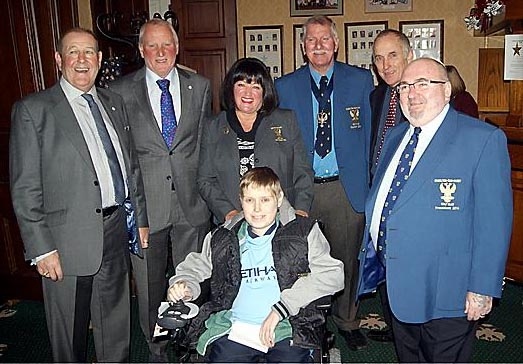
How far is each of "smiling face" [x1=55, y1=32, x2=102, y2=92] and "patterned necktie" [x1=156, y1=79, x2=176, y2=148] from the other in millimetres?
479

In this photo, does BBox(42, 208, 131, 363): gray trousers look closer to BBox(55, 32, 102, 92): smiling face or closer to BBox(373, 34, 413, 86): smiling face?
BBox(55, 32, 102, 92): smiling face

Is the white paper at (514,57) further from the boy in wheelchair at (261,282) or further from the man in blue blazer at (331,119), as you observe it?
the boy in wheelchair at (261,282)

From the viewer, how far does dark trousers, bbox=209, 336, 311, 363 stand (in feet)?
7.11

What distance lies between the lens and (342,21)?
521 cm

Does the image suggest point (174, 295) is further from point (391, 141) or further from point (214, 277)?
point (391, 141)

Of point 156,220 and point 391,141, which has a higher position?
point 391,141

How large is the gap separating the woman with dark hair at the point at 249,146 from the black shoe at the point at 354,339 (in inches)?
34.4

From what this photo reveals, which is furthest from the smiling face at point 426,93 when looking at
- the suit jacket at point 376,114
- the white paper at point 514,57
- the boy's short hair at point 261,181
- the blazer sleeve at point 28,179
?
the white paper at point 514,57

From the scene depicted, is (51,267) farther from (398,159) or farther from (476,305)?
(476,305)

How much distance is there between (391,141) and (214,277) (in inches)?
36.3

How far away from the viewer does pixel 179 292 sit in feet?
7.29

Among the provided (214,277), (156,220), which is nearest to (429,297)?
(214,277)

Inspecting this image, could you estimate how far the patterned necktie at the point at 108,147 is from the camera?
247cm

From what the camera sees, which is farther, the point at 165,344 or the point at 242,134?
the point at 165,344
